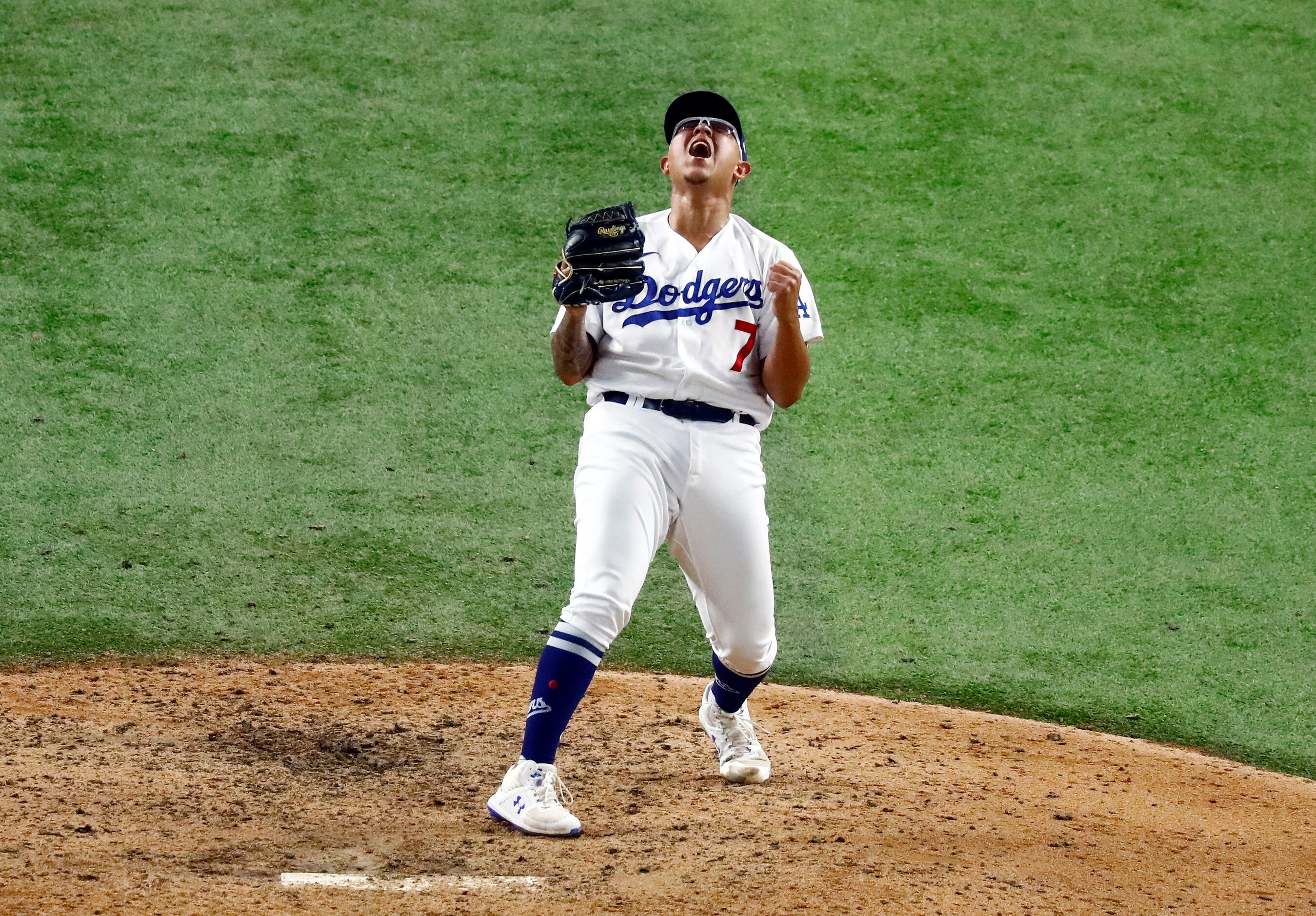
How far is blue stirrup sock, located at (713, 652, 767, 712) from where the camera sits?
397 cm

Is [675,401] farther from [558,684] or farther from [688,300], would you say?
[558,684]

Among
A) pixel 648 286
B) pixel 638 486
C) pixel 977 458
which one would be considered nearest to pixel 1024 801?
pixel 638 486

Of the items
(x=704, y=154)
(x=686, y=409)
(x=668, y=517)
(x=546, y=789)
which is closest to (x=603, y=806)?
(x=546, y=789)

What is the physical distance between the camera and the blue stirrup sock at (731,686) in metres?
3.97

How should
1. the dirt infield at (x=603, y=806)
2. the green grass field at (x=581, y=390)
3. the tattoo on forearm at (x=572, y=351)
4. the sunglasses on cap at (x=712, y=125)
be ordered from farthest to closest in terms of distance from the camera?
1. the green grass field at (x=581, y=390)
2. the sunglasses on cap at (x=712, y=125)
3. the tattoo on forearm at (x=572, y=351)
4. the dirt infield at (x=603, y=806)

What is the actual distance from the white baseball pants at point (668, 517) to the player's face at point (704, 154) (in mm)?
591

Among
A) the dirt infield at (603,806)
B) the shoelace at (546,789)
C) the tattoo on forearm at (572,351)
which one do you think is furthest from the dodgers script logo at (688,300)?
the dirt infield at (603,806)

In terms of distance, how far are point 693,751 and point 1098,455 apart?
9.16 feet

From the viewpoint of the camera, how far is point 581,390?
21.4 feet

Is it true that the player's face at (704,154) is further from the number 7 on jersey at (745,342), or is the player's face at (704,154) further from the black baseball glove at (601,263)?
the number 7 on jersey at (745,342)

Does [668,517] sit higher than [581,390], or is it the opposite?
[581,390]

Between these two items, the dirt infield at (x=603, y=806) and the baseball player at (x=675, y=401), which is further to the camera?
the baseball player at (x=675, y=401)

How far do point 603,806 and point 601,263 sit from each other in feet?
4.56

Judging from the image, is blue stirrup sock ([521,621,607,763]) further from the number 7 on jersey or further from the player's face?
the player's face
